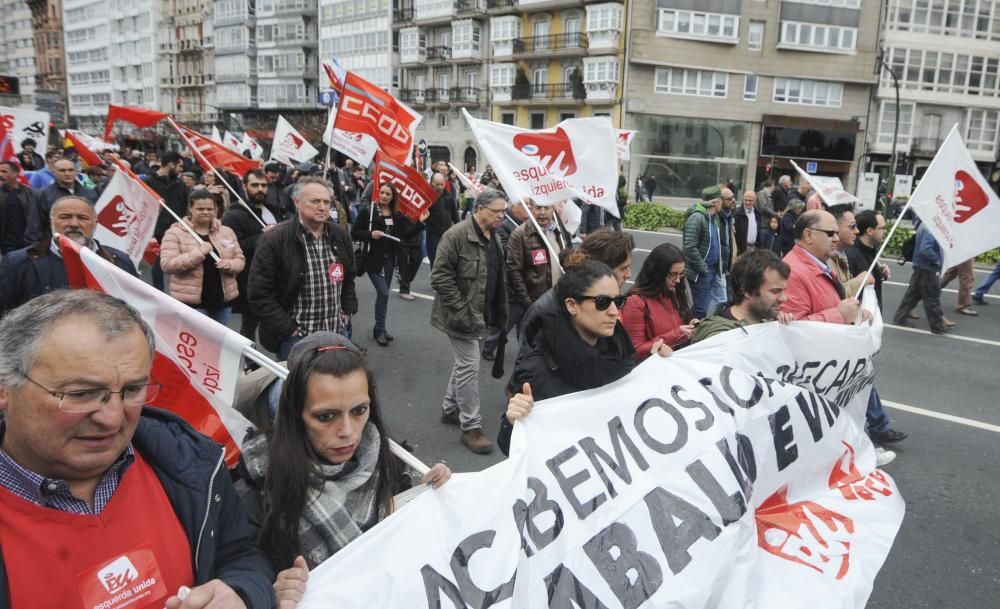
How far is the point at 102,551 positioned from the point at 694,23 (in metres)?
46.0

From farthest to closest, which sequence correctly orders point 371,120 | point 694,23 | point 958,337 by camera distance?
point 694,23
point 958,337
point 371,120

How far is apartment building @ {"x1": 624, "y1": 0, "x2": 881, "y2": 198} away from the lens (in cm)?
4162

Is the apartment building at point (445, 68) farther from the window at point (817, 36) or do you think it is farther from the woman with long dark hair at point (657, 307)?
the woman with long dark hair at point (657, 307)

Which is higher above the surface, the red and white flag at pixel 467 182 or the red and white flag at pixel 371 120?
the red and white flag at pixel 371 120

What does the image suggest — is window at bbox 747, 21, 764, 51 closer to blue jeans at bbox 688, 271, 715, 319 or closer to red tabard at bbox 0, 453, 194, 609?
blue jeans at bbox 688, 271, 715, 319

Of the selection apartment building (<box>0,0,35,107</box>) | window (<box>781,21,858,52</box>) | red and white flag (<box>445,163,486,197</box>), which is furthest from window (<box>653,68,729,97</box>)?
apartment building (<box>0,0,35,107</box>)

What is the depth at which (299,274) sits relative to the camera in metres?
4.48

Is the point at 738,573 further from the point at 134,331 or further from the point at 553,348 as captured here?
the point at 134,331

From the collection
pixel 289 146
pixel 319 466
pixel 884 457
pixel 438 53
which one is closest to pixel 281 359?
pixel 319 466

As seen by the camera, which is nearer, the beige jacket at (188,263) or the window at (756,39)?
the beige jacket at (188,263)

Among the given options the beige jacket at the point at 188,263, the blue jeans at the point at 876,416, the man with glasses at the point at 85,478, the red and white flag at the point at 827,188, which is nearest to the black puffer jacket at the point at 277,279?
the beige jacket at the point at 188,263

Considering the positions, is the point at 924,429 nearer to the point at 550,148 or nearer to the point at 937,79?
the point at 550,148

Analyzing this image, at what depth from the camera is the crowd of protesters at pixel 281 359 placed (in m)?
1.37

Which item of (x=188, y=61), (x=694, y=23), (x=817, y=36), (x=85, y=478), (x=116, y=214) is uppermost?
(x=188, y=61)
